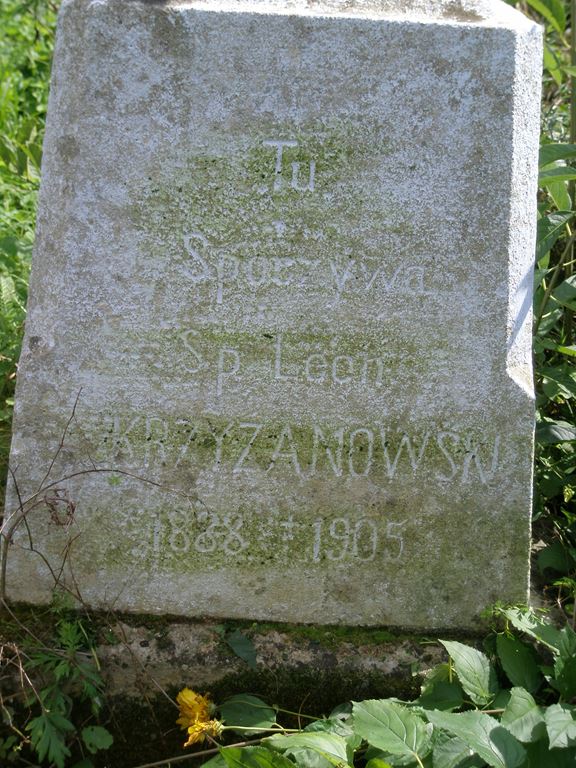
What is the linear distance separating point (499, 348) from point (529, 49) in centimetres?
67

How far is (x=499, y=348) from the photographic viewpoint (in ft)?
6.81

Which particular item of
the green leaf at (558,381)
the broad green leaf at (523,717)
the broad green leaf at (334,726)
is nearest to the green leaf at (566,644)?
the broad green leaf at (523,717)

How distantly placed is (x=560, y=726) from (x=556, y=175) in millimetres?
1380

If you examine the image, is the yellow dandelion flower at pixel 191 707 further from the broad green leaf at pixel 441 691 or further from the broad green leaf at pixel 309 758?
the broad green leaf at pixel 441 691

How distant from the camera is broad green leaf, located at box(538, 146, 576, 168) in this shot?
93.1 inches

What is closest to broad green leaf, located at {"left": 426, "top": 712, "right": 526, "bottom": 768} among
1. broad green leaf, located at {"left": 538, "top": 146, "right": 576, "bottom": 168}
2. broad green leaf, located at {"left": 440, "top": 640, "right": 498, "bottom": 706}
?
broad green leaf, located at {"left": 440, "top": 640, "right": 498, "bottom": 706}

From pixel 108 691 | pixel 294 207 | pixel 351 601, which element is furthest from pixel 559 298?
pixel 108 691

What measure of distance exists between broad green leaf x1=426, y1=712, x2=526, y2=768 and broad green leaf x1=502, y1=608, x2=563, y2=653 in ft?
1.05

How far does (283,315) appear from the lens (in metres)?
2.07

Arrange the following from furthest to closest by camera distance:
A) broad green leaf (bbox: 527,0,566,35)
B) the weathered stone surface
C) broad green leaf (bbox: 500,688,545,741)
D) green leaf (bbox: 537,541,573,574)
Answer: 1. broad green leaf (bbox: 527,0,566,35)
2. green leaf (bbox: 537,541,573,574)
3. the weathered stone surface
4. broad green leaf (bbox: 500,688,545,741)

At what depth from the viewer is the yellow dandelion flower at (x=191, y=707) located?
202 cm

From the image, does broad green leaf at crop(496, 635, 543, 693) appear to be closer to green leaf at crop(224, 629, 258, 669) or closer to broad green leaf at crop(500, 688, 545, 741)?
broad green leaf at crop(500, 688, 545, 741)

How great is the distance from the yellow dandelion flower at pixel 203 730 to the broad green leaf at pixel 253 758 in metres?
0.15

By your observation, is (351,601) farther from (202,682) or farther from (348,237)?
(348,237)
